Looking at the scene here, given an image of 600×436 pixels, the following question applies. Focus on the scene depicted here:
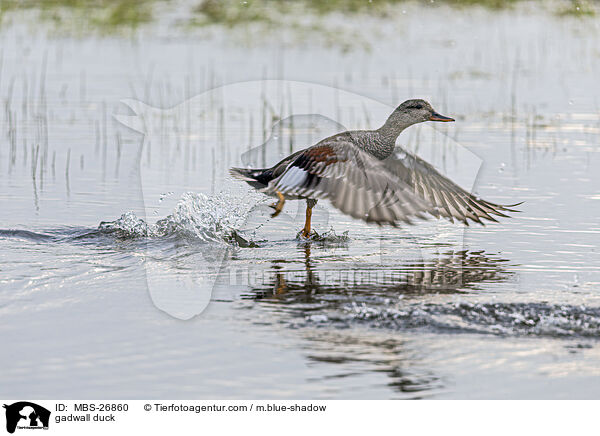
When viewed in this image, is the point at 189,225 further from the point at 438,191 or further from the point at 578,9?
the point at 578,9

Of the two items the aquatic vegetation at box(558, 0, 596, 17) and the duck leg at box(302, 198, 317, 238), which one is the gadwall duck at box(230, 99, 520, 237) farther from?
the aquatic vegetation at box(558, 0, 596, 17)

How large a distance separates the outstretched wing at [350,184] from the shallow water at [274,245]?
18.1 inches

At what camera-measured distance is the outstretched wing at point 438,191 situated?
7.66 m

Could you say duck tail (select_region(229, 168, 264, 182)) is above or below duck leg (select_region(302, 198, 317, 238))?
above

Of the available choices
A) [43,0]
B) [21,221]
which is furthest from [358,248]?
[43,0]

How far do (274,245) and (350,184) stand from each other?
1.10 meters

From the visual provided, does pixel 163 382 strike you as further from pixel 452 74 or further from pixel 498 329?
pixel 452 74

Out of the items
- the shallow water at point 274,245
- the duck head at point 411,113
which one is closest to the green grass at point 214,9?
the shallow water at point 274,245

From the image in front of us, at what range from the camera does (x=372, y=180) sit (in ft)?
22.1

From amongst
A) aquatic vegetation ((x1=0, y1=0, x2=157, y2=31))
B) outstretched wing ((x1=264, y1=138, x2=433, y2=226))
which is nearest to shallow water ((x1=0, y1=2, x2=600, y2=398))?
outstretched wing ((x1=264, y1=138, x2=433, y2=226))
